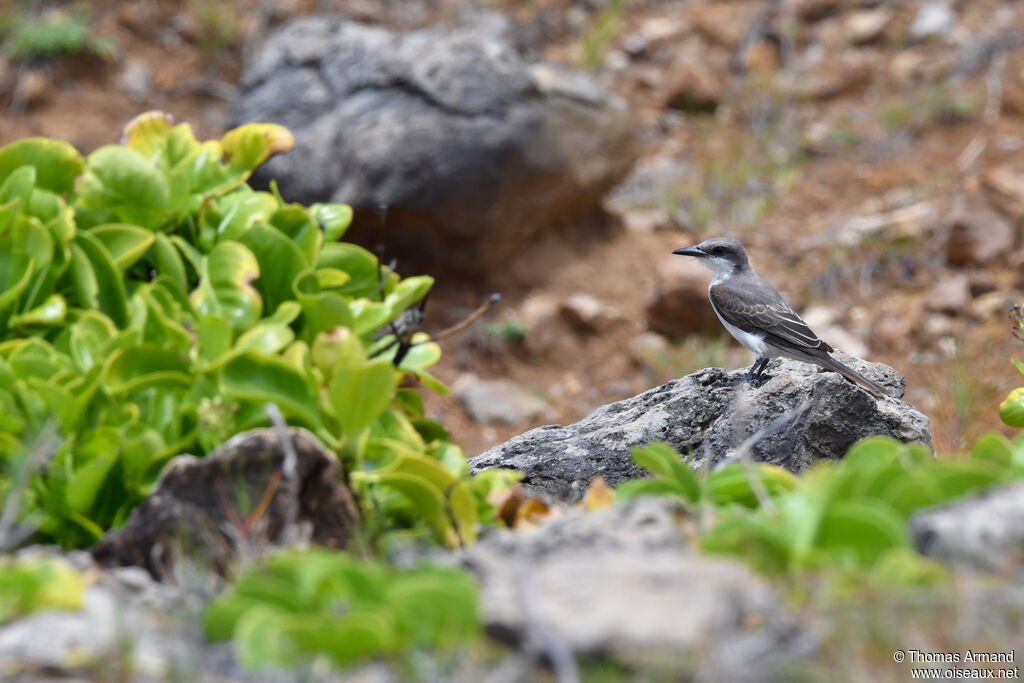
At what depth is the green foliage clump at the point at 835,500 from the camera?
2498mm

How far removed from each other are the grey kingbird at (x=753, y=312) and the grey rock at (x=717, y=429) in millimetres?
916

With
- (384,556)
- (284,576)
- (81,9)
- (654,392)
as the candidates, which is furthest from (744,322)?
(81,9)

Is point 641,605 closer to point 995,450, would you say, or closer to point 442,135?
point 995,450

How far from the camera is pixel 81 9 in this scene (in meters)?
12.9

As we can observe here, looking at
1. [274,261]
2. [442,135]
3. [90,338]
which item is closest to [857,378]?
[274,261]

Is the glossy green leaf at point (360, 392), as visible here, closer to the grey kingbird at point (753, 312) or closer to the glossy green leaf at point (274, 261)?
the glossy green leaf at point (274, 261)

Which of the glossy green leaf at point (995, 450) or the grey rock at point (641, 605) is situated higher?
the grey rock at point (641, 605)

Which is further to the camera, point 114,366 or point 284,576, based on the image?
point 114,366

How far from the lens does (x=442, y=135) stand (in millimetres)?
9469

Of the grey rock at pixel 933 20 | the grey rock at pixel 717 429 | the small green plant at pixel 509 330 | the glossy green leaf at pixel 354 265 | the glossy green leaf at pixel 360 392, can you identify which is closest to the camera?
the glossy green leaf at pixel 360 392

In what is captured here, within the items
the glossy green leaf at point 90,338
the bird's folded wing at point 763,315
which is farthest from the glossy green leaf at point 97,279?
the bird's folded wing at point 763,315

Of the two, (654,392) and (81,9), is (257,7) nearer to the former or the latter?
(81,9)

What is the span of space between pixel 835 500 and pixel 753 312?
4309mm

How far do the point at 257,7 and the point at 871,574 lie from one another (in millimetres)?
12423
